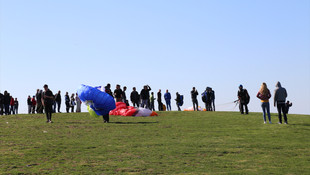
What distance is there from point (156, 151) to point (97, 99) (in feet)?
32.2

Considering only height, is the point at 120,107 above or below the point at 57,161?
above

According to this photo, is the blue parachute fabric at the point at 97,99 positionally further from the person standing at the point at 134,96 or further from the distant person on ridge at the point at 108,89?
the person standing at the point at 134,96

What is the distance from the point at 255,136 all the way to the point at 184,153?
4973mm

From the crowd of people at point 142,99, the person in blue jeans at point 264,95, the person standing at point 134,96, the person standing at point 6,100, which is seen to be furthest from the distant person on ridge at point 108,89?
the person standing at point 6,100

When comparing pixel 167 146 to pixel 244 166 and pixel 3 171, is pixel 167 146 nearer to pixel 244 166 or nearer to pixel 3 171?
pixel 244 166

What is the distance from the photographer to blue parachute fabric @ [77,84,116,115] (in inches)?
789

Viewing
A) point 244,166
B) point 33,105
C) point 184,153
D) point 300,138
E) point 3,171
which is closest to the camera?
point 3,171

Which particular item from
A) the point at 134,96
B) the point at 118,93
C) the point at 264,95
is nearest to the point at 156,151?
the point at 264,95

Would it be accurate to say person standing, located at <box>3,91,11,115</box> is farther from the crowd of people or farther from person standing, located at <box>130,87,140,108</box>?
person standing, located at <box>130,87,140,108</box>

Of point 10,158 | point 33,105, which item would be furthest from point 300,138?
point 33,105

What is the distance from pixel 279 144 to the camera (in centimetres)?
1253

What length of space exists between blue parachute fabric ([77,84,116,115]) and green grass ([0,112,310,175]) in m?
3.77

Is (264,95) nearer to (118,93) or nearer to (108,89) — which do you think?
(108,89)

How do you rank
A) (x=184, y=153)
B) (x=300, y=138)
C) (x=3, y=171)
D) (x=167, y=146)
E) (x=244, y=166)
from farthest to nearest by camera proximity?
(x=300, y=138)
(x=167, y=146)
(x=184, y=153)
(x=244, y=166)
(x=3, y=171)
